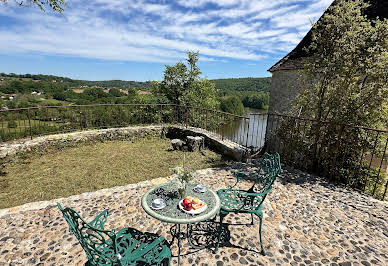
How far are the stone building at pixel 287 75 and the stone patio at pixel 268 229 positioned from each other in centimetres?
633

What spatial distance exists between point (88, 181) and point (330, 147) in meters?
5.70

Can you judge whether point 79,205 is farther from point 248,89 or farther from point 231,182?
point 248,89

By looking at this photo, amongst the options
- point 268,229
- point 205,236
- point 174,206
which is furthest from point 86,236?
point 268,229

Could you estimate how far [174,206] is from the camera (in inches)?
91.4

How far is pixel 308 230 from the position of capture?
2.94m

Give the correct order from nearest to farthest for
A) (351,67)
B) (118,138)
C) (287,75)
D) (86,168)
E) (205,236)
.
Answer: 1. (205,236)
2. (351,67)
3. (86,168)
4. (118,138)
5. (287,75)

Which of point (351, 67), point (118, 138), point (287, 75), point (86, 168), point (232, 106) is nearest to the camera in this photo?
point (351, 67)

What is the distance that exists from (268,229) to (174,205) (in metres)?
1.52

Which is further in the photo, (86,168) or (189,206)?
(86,168)

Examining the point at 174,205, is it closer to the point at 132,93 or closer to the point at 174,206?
the point at 174,206

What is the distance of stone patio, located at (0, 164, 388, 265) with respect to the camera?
244cm

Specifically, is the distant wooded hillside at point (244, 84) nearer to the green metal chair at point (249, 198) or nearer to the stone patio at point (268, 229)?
the stone patio at point (268, 229)

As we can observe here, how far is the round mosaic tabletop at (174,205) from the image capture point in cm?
209

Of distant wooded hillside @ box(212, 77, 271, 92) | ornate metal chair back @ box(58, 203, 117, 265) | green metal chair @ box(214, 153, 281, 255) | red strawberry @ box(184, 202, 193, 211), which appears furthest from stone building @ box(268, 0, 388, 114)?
distant wooded hillside @ box(212, 77, 271, 92)
